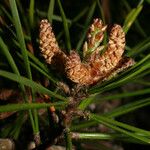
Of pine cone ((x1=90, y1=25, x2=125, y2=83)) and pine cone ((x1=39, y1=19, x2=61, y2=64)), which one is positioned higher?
pine cone ((x1=39, y1=19, x2=61, y2=64))

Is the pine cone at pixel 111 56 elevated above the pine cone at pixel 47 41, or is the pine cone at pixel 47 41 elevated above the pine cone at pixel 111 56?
the pine cone at pixel 47 41

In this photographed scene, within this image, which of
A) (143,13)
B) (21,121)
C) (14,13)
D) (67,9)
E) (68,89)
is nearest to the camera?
(14,13)

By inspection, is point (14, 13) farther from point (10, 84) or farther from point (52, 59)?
point (10, 84)

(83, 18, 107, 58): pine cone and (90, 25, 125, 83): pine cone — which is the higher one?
(83, 18, 107, 58): pine cone

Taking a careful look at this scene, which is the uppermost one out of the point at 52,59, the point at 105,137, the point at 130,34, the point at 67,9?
the point at 67,9

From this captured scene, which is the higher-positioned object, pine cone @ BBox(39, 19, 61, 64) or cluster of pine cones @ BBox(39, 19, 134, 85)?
pine cone @ BBox(39, 19, 61, 64)

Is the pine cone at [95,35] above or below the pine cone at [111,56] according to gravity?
above

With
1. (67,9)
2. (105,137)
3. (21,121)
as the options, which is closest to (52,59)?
(105,137)

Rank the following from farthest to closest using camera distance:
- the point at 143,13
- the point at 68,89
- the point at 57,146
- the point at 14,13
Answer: the point at 143,13
the point at 57,146
the point at 68,89
the point at 14,13
